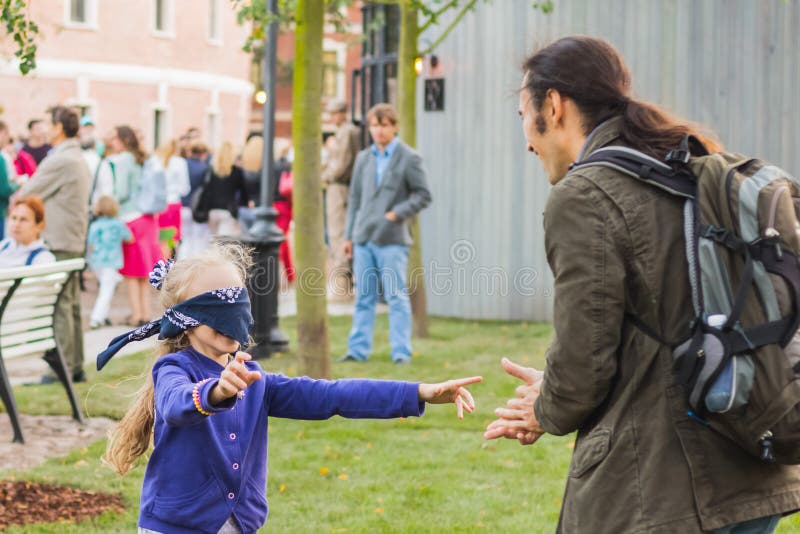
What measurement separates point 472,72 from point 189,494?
12.1m

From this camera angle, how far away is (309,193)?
9.74 meters

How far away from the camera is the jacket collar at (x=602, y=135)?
3307mm

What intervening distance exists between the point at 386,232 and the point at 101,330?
4106 mm

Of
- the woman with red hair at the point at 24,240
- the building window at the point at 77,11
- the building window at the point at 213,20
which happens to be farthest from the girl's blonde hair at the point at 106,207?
the building window at the point at 213,20

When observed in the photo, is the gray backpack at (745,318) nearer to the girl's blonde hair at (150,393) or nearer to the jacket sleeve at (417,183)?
the girl's blonde hair at (150,393)

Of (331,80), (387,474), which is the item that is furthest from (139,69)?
(387,474)

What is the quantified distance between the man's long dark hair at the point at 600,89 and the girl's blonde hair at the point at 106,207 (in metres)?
11.3

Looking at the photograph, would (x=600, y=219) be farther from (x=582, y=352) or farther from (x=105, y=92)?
(x=105, y=92)

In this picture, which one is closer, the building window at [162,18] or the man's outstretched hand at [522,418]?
the man's outstretched hand at [522,418]

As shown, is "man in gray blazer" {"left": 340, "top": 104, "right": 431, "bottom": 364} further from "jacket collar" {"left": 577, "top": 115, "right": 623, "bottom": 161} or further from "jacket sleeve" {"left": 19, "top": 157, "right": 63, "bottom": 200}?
"jacket collar" {"left": 577, "top": 115, "right": 623, "bottom": 161}

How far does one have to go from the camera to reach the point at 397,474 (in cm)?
728

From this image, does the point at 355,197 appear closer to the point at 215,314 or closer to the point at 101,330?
the point at 101,330

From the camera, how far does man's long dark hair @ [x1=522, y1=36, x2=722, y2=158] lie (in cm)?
331

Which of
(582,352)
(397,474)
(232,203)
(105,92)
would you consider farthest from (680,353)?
(105,92)
